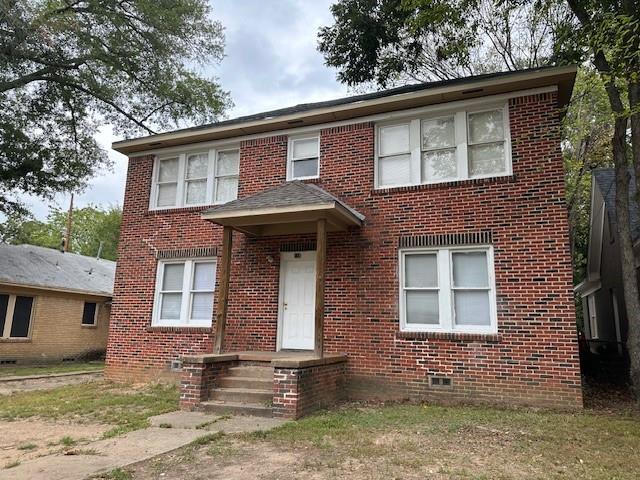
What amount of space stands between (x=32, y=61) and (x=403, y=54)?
501 inches

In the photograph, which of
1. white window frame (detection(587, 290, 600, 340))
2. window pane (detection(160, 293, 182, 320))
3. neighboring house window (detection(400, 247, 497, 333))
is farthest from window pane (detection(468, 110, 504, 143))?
white window frame (detection(587, 290, 600, 340))

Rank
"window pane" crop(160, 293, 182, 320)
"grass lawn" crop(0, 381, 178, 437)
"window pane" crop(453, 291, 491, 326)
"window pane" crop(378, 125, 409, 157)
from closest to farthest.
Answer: "grass lawn" crop(0, 381, 178, 437), "window pane" crop(453, 291, 491, 326), "window pane" crop(378, 125, 409, 157), "window pane" crop(160, 293, 182, 320)

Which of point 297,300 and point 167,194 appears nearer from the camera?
point 297,300

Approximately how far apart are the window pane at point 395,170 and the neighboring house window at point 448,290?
1.47 meters

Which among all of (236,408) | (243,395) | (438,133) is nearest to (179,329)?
(243,395)

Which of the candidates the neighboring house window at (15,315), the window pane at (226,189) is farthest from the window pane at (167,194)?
the neighboring house window at (15,315)

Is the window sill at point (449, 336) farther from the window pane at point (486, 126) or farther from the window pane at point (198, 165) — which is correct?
the window pane at point (198, 165)

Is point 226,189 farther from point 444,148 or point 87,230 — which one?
point 87,230

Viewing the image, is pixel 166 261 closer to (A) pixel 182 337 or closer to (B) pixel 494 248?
(A) pixel 182 337

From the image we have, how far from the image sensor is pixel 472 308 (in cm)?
813

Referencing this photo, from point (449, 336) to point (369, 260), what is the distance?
2.03 meters

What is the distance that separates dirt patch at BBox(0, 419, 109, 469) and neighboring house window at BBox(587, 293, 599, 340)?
18.4 meters

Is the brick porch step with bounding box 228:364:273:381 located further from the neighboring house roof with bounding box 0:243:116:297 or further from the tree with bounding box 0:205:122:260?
the tree with bounding box 0:205:122:260

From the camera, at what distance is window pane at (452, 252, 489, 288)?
26.7 ft
